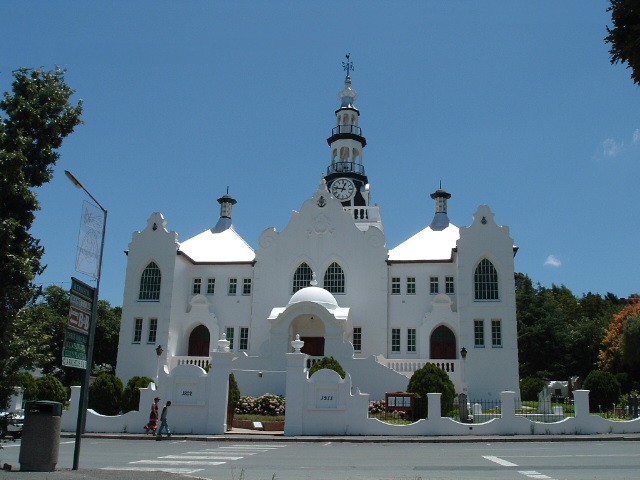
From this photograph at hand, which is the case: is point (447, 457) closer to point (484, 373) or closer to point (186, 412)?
point (186, 412)

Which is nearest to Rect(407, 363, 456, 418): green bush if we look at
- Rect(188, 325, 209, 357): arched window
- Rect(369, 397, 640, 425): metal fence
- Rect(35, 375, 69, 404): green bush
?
Rect(369, 397, 640, 425): metal fence

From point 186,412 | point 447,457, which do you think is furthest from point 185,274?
point 447,457

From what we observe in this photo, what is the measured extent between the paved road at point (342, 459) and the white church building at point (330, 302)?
11897 millimetres

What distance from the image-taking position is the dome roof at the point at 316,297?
117ft

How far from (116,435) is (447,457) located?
1308 cm

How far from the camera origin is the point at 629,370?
44.8 m

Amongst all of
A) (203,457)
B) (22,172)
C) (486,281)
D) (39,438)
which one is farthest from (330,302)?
(22,172)

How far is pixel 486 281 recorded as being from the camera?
37.1 metres

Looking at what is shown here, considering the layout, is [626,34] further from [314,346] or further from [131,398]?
[314,346]

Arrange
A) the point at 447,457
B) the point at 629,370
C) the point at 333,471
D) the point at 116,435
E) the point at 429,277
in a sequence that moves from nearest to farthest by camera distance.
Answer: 1. the point at 333,471
2. the point at 447,457
3. the point at 116,435
4. the point at 429,277
5. the point at 629,370

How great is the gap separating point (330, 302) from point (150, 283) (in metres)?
11.2

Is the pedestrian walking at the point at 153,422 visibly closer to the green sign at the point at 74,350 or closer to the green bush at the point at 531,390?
the green sign at the point at 74,350

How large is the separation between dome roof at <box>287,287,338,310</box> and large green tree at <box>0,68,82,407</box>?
24253 mm

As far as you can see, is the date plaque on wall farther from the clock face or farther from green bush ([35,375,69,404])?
the clock face
